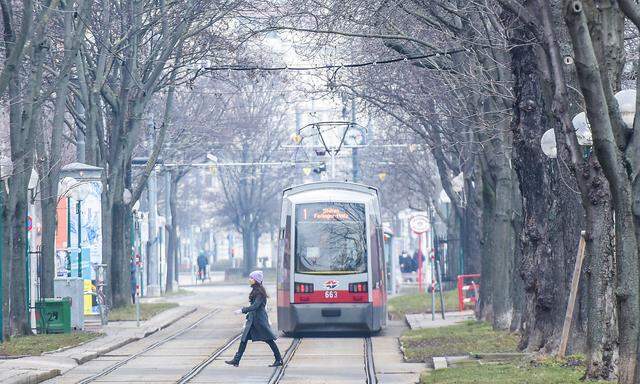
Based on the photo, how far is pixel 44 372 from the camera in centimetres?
1811

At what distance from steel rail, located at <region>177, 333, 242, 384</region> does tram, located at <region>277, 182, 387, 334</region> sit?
155cm

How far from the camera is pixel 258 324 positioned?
2091cm

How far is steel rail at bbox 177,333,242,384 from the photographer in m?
18.3

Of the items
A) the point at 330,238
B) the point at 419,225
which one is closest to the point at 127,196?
the point at 419,225

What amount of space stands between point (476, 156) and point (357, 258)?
3.22m

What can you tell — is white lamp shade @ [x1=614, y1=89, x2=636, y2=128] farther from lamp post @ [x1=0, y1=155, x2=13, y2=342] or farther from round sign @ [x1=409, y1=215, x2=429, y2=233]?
round sign @ [x1=409, y1=215, x2=429, y2=233]

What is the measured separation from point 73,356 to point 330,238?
774 cm

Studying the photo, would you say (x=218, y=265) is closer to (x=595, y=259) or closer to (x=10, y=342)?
(x=10, y=342)

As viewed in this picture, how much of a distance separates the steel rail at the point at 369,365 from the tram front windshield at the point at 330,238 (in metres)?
1.88

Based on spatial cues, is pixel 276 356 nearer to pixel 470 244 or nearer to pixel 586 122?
pixel 586 122

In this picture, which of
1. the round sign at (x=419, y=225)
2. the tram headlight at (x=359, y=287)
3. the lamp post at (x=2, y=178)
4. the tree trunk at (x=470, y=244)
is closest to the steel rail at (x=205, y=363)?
the tram headlight at (x=359, y=287)

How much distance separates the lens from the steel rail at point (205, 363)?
18297 millimetres

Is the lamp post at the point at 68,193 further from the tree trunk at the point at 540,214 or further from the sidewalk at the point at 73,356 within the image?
the tree trunk at the point at 540,214

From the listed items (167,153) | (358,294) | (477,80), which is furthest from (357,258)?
(167,153)
